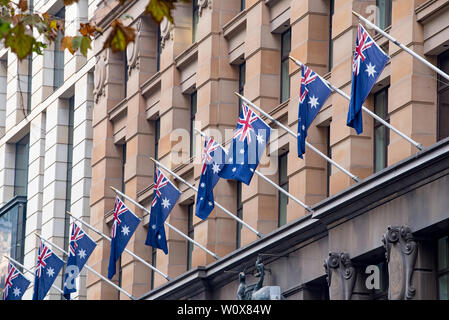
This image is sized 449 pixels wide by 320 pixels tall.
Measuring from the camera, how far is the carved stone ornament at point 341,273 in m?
34.2

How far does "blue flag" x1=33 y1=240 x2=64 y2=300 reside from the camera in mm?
48125

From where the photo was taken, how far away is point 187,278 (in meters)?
43.3

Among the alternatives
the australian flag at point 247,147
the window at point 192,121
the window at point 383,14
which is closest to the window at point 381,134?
the window at point 383,14

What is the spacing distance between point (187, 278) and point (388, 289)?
39.0 feet

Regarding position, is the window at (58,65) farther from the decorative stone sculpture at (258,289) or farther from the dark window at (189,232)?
the decorative stone sculpture at (258,289)

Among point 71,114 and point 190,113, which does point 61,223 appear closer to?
point 71,114

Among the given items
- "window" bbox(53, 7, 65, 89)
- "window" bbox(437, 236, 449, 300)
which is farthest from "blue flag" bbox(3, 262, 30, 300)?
"window" bbox(437, 236, 449, 300)

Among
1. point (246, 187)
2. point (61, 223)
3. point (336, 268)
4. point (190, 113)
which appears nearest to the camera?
point (336, 268)

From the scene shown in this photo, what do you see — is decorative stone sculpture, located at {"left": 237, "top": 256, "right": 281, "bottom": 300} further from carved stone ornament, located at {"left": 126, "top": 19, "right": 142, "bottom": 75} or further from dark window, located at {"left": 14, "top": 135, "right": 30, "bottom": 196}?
dark window, located at {"left": 14, "top": 135, "right": 30, "bottom": 196}

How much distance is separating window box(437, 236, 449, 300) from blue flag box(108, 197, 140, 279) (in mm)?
13354

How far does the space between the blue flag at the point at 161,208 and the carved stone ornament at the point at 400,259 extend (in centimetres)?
960

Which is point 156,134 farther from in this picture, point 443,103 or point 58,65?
point 443,103
